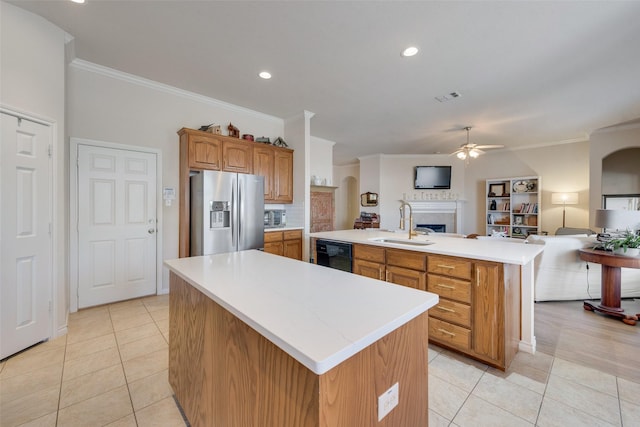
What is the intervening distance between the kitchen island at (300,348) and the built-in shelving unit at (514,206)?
6.38 m

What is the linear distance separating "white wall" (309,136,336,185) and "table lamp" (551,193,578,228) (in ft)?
16.7

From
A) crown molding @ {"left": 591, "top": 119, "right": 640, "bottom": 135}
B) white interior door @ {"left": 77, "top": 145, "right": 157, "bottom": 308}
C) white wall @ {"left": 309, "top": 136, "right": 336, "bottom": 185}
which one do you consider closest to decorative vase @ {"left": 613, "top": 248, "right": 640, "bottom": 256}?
crown molding @ {"left": 591, "top": 119, "right": 640, "bottom": 135}

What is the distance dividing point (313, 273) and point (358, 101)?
330 centimetres

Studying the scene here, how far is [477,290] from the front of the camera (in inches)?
77.4

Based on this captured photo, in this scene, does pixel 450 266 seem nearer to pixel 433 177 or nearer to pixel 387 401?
pixel 387 401

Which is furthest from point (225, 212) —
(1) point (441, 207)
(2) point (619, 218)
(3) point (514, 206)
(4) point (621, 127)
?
(4) point (621, 127)

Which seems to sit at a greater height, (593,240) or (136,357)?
(593,240)

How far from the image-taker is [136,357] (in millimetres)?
2111

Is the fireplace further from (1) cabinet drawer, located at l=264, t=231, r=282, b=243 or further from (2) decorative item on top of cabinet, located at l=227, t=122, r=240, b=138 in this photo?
(2) decorative item on top of cabinet, located at l=227, t=122, r=240, b=138

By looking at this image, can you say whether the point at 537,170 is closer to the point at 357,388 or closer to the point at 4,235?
the point at 357,388

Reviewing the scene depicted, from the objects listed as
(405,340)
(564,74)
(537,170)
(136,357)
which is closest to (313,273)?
(405,340)

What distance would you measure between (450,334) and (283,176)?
10.9 feet

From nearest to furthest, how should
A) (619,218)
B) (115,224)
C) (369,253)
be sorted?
(369,253) → (619,218) → (115,224)

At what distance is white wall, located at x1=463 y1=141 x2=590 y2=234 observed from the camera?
591 centimetres
